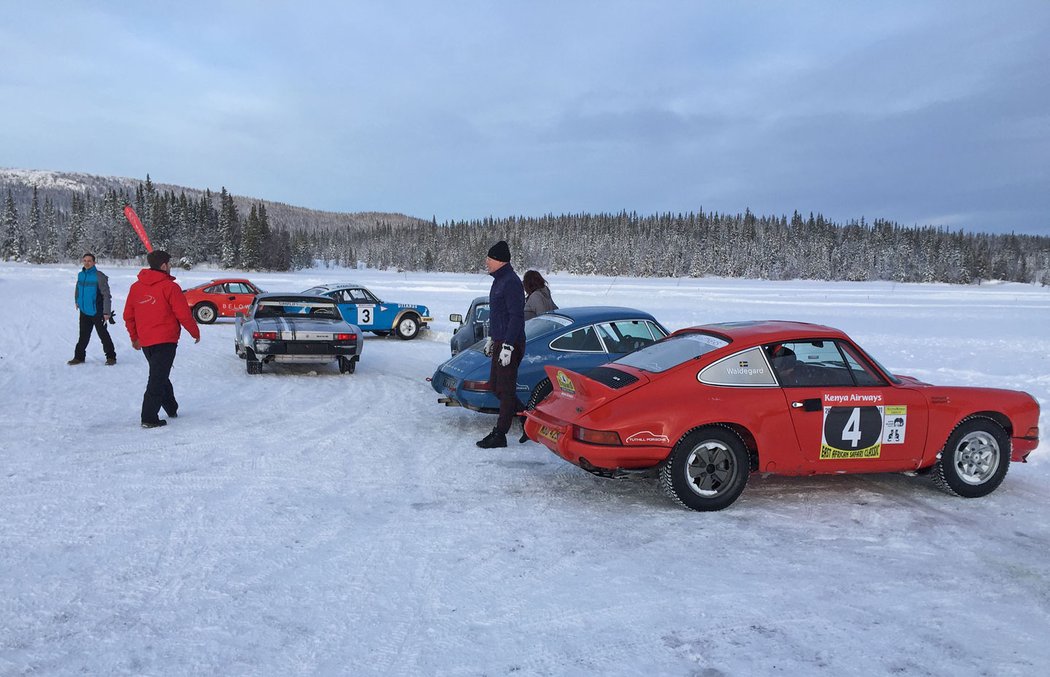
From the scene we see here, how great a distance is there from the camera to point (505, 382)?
24.4ft

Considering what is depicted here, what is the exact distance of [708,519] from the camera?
5.25 m

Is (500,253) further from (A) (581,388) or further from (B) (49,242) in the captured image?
(B) (49,242)

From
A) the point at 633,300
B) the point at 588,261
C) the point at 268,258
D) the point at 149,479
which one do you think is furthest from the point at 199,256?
the point at 149,479

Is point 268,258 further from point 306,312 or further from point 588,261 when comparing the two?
point 306,312

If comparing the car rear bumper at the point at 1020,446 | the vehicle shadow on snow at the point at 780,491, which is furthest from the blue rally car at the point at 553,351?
the car rear bumper at the point at 1020,446

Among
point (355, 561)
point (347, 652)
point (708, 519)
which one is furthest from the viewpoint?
point (708, 519)

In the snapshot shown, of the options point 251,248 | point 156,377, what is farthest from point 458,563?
point 251,248

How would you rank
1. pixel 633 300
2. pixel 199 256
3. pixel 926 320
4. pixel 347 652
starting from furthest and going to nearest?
1. pixel 199 256
2. pixel 633 300
3. pixel 926 320
4. pixel 347 652

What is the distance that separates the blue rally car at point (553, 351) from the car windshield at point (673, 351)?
166 centimetres

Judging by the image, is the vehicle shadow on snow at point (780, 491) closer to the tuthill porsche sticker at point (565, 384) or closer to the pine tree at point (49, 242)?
the tuthill porsche sticker at point (565, 384)

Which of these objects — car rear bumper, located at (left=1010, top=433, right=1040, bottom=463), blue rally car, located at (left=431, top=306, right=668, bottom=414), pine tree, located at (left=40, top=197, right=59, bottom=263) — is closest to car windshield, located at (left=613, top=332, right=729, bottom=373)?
blue rally car, located at (left=431, top=306, right=668, bottom=414)

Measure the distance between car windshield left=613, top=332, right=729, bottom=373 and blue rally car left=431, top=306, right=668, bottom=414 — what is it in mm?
1661

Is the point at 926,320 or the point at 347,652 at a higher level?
the point at 926,320

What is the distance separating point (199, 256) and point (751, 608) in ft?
353
